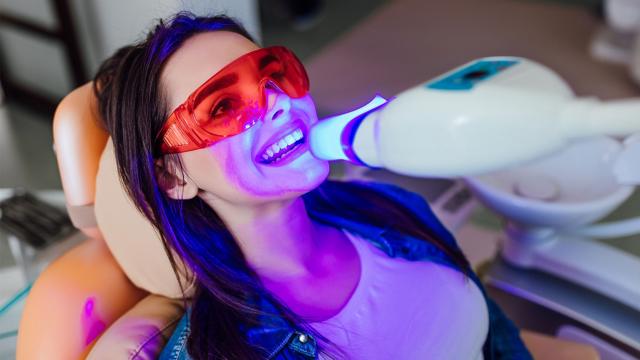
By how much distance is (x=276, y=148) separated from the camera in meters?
0.74

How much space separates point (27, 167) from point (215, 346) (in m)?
1.82

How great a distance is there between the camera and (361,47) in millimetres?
2887

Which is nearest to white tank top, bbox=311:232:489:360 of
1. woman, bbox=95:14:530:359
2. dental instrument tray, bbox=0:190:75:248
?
woman, bbox=95:14:530:359

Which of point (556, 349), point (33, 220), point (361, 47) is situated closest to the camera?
point (556, 349)

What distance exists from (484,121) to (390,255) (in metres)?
0.37

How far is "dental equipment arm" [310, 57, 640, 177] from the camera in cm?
49

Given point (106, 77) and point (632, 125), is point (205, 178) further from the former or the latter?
point (632, 125)

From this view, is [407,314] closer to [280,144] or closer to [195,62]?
[280,144]

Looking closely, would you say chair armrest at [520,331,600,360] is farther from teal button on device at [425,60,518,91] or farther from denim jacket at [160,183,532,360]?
teal button on device at [425,60,518,91]

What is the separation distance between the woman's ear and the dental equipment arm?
222 millimetres

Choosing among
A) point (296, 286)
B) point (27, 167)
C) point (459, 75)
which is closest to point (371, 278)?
point (296, 286)

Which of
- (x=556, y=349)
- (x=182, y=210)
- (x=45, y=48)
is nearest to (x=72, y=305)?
(x=182, y=210)

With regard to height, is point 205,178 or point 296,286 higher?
point 205,178

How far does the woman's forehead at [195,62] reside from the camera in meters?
0.72
